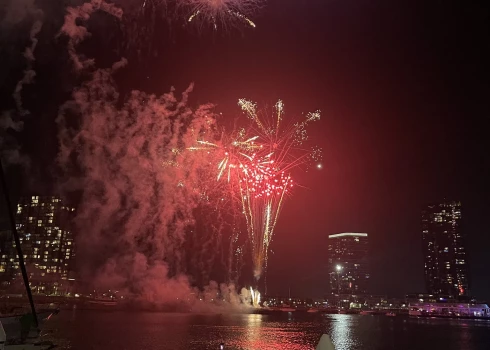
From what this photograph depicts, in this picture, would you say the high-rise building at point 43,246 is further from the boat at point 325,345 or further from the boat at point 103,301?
the boat at point 325,345

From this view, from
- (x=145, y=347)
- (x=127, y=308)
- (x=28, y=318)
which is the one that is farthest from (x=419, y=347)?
(x=127, y=308)

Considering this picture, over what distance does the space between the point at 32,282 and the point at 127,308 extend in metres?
38.5

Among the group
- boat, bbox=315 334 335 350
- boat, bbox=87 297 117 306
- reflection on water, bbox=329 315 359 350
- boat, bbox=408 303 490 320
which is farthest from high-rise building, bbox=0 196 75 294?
boat, bbox=408 303 490 320

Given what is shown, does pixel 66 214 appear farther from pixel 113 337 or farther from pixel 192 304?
pixel 113 337

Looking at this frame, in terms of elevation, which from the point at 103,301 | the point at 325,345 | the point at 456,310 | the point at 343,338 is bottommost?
the point at 456,310

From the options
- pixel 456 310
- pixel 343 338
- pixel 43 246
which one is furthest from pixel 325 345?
pixel 456 310

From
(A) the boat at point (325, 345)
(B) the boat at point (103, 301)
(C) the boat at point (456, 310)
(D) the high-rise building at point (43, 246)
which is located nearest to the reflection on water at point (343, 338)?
(A) the boat at point (325, 345)

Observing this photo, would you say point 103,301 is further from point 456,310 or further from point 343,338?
point 456,310

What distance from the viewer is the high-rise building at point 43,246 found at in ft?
360

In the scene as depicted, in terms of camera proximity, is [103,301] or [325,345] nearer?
[325,345]

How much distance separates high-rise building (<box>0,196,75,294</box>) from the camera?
10969 centimetres

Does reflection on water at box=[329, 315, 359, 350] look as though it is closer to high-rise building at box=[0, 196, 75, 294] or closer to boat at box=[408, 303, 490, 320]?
high-rise building at box=[0, 196, 75, 294]

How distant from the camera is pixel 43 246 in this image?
399 feet

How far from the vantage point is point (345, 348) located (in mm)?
48906
